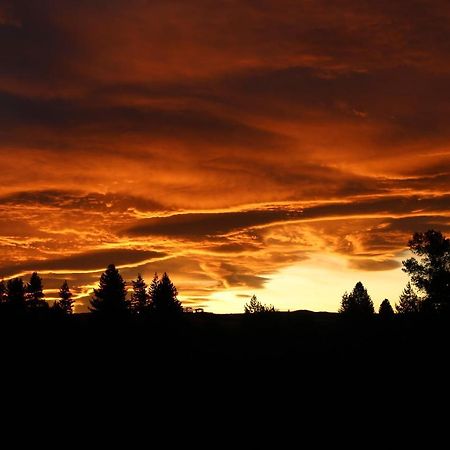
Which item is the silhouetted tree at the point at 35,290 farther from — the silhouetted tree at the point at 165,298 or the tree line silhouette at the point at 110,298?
the silhouetted tree at the point at 165,298

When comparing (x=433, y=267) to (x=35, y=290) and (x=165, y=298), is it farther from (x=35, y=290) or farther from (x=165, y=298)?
(x=35, y=290)

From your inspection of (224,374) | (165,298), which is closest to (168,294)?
(165,298)

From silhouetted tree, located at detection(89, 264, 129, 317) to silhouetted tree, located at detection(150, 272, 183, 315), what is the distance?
489cm

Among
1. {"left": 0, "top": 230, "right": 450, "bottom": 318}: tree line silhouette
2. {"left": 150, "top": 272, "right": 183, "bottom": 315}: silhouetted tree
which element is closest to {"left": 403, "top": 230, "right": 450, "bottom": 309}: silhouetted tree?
{"left": 0, "top": 230, "right": 450, "bottom": 318}: tree line silhouette

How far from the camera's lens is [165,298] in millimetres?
91062

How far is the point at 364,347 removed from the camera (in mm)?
61125

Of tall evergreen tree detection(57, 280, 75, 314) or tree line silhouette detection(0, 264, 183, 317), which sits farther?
tall evergreen tree detection(57, 280, 75, 314)

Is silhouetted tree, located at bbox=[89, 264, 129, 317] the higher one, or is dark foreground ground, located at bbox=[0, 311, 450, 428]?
silhouetted tree, located at bbox=[89, 264, 129, 317]

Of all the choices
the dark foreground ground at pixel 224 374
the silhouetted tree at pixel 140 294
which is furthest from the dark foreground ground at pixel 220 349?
the silhouetted tree at pixel 140 294

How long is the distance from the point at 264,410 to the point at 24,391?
1790 cm

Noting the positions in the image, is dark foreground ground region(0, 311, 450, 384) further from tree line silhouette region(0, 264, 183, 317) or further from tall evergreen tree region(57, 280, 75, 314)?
tall evergreen tree region(57, 280, 75, 314)

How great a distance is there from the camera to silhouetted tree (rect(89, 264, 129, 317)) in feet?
272

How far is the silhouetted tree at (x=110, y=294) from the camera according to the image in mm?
82938

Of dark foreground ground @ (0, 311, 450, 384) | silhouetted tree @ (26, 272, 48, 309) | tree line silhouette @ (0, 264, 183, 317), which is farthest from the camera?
silhouetted tree @ (26, 272, 48, 309)
